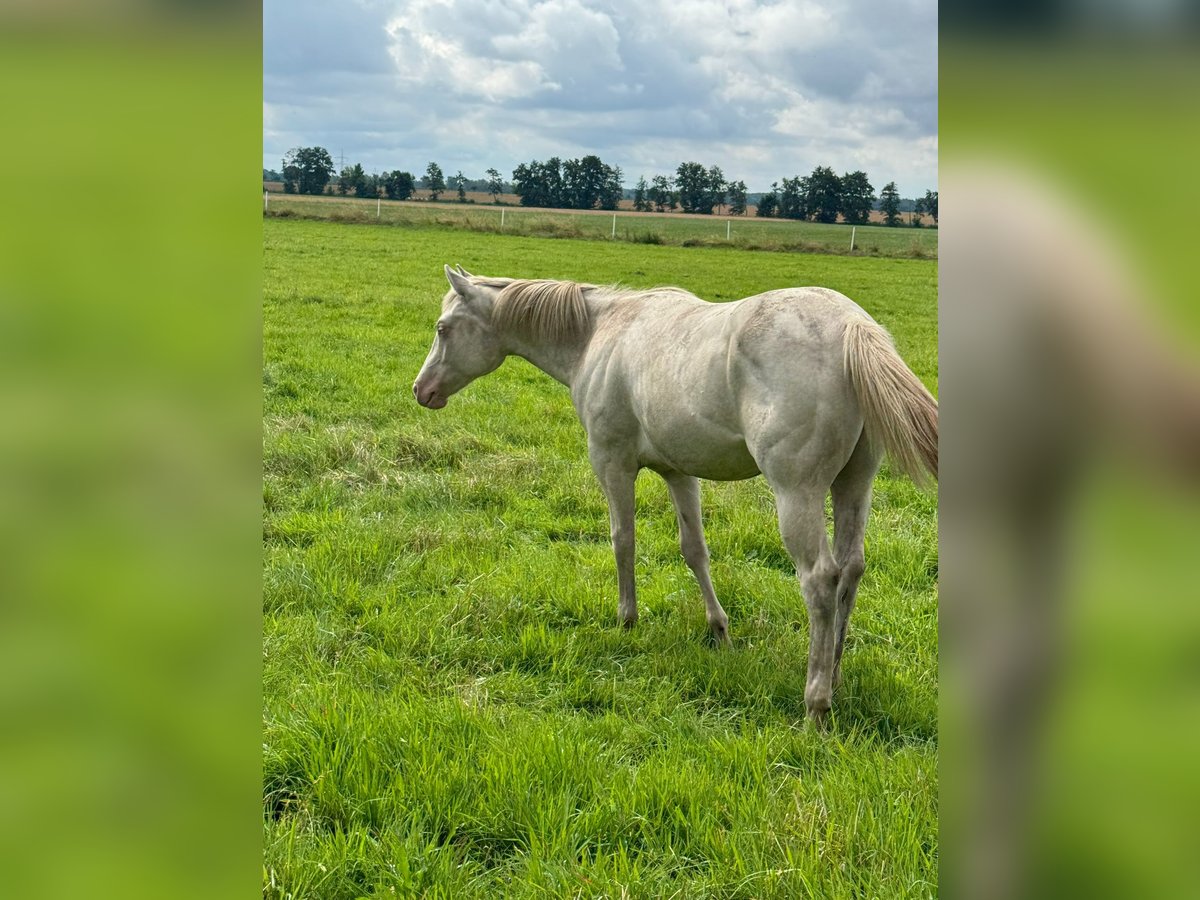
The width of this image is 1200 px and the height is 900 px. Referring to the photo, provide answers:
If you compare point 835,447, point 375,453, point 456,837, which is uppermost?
point 835,447

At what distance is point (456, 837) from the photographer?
279 cm

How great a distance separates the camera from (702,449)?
4047 mm

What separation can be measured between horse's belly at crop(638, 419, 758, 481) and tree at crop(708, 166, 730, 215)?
141ft

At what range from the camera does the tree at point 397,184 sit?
46.3 metres

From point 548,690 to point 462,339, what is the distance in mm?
2501

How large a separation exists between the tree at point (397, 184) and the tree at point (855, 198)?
903 inches
